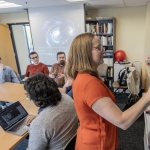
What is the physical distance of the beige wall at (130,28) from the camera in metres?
3.73

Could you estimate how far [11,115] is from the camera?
1554 mm

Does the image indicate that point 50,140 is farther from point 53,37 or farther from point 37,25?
point 37,25

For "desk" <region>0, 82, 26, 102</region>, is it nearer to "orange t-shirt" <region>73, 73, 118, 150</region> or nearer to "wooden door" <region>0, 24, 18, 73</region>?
"orange t-shirt" <region>73, 73, 118, 150</region>

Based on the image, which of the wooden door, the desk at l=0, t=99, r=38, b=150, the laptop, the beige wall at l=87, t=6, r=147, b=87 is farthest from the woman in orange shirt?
the wooden door

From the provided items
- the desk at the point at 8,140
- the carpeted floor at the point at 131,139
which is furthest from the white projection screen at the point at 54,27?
the desk at the point at 8,140

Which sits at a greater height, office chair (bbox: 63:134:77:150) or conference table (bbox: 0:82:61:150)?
office chair (bbox: 63:134:77:150)

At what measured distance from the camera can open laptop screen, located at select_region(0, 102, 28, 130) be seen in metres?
1.48

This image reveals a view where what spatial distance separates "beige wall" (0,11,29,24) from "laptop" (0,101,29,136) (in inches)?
146

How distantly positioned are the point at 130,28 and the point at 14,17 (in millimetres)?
3480

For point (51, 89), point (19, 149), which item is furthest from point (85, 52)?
point (19, 149)

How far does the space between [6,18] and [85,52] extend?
4.90 m

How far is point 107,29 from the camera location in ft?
12.6

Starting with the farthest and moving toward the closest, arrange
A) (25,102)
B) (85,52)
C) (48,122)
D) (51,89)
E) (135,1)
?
1. (135,1)
2. (25,102)
3. (51,89)
4. (48,122)
5. (85,52)

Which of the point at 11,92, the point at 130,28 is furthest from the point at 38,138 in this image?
the point at 130,28
